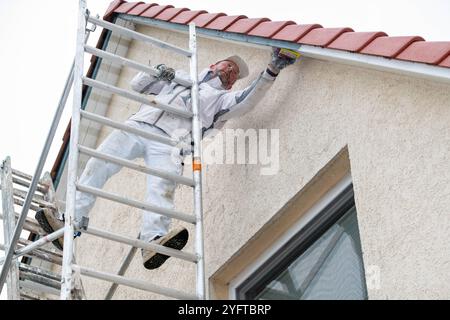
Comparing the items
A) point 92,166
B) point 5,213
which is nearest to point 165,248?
point 92,166

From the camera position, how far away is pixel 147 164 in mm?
6422

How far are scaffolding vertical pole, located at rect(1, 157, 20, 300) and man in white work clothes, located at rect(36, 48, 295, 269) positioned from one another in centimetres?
32

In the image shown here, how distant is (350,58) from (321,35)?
1.24 ft

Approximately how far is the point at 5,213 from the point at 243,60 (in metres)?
1.95

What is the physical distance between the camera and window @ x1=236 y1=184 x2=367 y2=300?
17.5 feet

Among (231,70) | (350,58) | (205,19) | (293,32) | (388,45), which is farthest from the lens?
(205,19)

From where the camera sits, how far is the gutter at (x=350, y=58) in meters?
4.79

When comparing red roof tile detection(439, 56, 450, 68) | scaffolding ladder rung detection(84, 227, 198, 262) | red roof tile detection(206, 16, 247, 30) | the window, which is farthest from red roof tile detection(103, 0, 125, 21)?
red roof tile detection(439, 56, 450, 68)

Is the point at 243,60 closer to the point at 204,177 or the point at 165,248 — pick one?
the point at 204,177

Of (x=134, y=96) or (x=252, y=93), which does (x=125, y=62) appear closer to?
(x=134, y=96)

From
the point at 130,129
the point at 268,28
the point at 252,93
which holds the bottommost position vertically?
the point at 130,129

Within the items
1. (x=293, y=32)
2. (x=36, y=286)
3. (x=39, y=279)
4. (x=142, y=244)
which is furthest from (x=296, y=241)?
(x=36, y=286)

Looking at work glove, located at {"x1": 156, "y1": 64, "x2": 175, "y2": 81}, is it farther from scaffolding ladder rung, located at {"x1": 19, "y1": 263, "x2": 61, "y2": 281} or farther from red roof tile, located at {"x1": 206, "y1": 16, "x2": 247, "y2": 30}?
scaffolding ladder rung, located at {"x1": 19, "y1": 263, "x2": 61, "y2": 281}

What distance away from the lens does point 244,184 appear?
20.6ft
